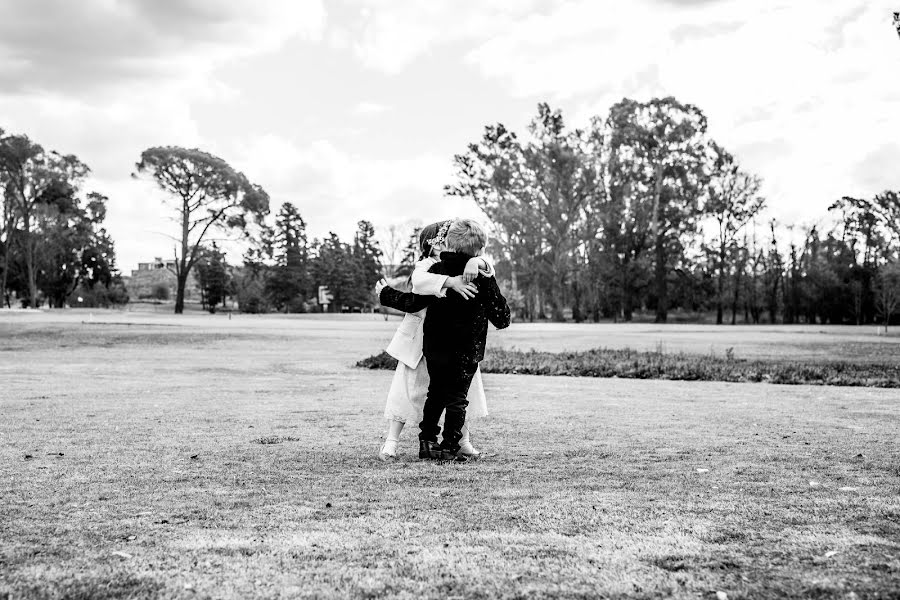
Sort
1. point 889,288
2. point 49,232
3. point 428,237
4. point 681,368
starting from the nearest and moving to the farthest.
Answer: point 428,237, point 681,368, point 889,288, point 49,232

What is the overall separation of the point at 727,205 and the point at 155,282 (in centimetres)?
9742

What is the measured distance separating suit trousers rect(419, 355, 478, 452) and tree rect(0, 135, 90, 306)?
196 feet

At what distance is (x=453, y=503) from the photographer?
4.43 meters

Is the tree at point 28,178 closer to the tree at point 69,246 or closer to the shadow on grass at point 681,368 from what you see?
the tree at point 69,246

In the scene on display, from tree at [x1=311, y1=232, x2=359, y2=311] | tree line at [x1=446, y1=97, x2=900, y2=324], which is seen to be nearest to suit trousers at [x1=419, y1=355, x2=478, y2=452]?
tree line at [x1=446, y1=97, x2=900, y2=324]

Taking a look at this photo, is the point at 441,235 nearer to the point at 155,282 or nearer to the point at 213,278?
the point at 213,278

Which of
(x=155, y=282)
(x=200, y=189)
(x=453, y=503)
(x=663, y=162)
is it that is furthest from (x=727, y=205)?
(x=155, y=282)

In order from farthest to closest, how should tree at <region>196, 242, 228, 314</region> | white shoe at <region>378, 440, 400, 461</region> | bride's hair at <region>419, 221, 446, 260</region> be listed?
tree at <region>196, 242, 228, 314</region> → bride's hair at <region>419, 221, 446, 260</region> → white shoe at <region>378, 440, 400, 461</region>

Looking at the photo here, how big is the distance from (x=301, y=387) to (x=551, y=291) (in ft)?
155

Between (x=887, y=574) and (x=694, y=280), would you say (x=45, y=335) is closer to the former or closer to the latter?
(x=887, y=574)

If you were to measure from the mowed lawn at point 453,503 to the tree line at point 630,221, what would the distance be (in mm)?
47323

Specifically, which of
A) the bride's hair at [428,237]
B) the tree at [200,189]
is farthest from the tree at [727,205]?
the bride's hair at [428,237]

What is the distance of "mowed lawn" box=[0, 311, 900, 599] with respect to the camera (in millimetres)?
3141

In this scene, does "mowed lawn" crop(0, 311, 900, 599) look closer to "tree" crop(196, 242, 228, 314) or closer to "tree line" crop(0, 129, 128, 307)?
"tree line" crop(0, 129, 128, 307)
